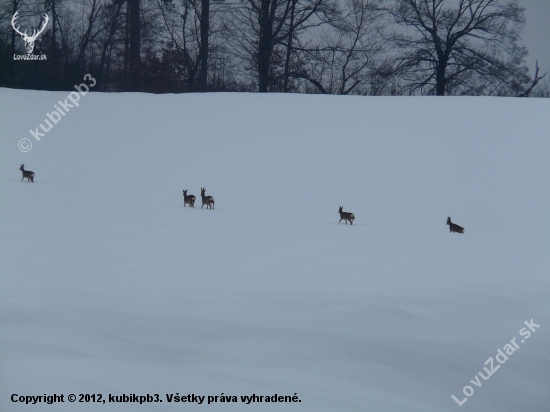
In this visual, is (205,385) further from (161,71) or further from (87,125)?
(161,71)

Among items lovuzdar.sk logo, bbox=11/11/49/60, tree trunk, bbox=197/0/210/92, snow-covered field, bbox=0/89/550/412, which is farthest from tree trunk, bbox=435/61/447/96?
lovuzdar.sk logo, bbox=11/11/49/60

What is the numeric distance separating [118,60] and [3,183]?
15.0 meters

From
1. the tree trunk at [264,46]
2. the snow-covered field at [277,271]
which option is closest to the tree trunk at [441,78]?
the tree trunk at [264,46]

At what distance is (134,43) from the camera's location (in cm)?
2447

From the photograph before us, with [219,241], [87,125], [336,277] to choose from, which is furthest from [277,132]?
[336,277]

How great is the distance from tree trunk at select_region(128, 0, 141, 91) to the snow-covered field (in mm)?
9061

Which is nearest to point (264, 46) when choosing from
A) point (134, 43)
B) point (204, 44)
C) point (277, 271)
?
point (204, 44)

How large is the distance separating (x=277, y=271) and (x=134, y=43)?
814 inches

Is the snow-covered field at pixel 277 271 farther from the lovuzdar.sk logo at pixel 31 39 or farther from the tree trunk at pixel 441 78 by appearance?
the tree trunk at pixel 441 78

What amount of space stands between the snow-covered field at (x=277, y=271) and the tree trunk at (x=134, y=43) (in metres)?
9.06

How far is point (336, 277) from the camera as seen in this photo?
6.24 metres

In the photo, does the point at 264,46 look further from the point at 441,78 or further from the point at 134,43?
the point at 441,78

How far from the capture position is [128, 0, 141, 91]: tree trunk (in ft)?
79.8

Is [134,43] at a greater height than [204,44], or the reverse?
[204,44]
